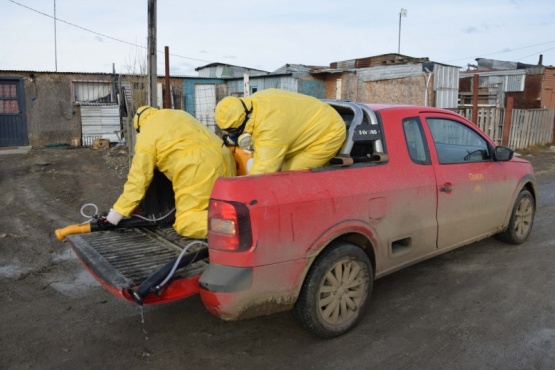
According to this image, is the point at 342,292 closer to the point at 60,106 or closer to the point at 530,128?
the point at 530,128

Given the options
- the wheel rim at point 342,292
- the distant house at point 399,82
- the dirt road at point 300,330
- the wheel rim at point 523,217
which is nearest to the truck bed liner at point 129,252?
the dirt road at point 300,330

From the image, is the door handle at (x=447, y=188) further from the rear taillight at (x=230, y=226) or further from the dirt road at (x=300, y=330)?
the rear taillight at (x=230, y=226)

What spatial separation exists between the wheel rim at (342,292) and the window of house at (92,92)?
58.0 feet

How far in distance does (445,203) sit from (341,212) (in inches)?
54.4

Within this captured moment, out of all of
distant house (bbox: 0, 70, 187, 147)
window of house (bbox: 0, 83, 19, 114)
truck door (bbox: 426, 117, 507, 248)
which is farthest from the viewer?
distant house (bbox: 0, 70, 187, 147)

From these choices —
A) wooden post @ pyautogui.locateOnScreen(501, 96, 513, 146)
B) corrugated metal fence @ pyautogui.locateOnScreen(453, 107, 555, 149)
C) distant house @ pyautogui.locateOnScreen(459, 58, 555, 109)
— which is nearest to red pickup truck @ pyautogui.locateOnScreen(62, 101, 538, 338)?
wooden post @ pyautogui.locateOnScreen(501, 96, 513, 146)

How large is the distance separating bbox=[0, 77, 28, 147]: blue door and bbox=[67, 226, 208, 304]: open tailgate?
16168mm

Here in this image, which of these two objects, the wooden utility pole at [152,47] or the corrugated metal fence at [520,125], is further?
the corrugated metal fence at [520,125]

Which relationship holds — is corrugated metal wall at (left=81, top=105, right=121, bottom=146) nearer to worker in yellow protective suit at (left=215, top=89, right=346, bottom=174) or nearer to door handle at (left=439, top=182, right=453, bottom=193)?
worker in yellow protective suit at (left=215, top=89, right=346, bottom=174)

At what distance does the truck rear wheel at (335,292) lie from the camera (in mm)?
3281

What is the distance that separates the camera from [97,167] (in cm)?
1204

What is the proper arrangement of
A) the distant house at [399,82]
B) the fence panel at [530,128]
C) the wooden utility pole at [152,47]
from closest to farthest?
the wooden utility pole at [152,47]
the fence panel at [530,128]
the distant house at [399,82]

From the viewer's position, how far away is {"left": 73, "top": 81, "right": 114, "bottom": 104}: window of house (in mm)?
18766

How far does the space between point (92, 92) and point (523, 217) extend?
57.5 feet
